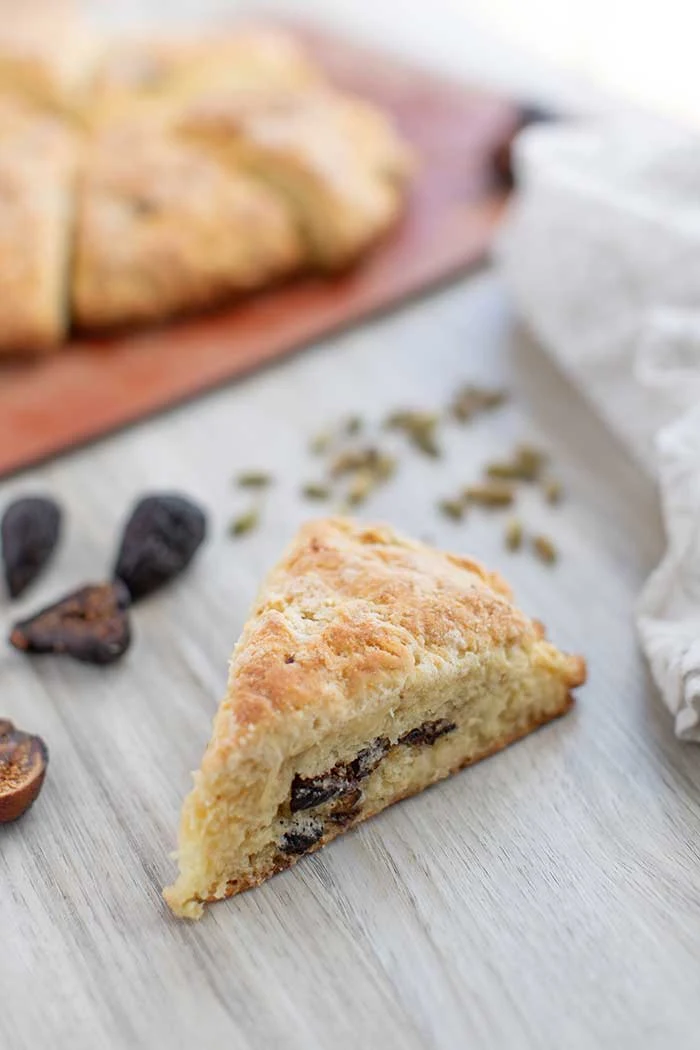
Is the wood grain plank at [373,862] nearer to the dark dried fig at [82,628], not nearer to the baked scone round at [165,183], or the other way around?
the dark dried fig at [82,628]

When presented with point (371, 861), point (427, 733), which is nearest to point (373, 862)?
point (371, 861)

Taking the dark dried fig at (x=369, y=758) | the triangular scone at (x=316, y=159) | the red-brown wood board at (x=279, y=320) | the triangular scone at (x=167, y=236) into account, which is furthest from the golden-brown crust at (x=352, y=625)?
the triangular scone at (x=316, y=159)

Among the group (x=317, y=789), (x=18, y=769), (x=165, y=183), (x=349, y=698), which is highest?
(x=165, y=183)

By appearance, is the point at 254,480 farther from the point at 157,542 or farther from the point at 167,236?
the point at 167,236

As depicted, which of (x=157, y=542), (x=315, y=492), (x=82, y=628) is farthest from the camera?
(x=315, y=492)

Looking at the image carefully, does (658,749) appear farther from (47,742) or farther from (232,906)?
(47,742)

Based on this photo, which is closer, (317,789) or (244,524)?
(317,789)
